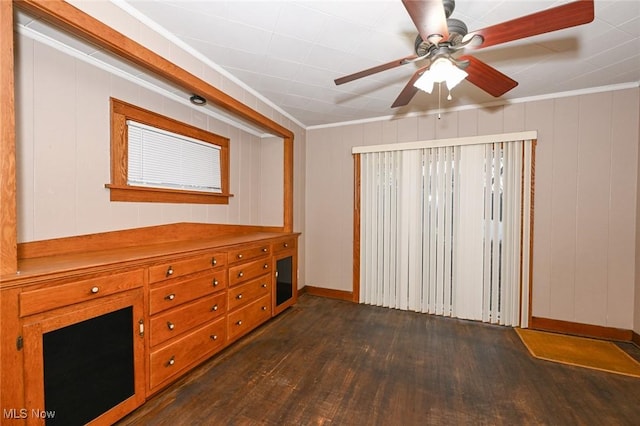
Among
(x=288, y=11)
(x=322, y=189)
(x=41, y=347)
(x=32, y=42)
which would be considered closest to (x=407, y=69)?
(x=288, y=11)

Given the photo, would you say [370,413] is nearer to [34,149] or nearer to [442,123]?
[34,149]

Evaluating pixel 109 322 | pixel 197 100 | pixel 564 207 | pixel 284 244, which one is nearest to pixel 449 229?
pixel 564 207

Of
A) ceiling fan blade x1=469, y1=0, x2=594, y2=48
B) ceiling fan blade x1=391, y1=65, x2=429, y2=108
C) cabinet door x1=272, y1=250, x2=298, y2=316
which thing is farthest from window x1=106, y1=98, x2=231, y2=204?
ceiling fan blade x1=469, y1=0, x2=594, y2=48

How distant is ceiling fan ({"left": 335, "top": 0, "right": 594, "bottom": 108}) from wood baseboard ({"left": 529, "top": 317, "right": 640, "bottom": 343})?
260cm

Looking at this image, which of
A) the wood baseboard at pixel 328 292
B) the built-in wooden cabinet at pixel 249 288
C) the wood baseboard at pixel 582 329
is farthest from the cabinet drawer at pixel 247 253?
the wood baseboard at pixel 582 329

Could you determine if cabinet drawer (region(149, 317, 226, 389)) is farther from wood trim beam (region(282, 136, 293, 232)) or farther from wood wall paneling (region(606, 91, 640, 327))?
wood wall paneling (region(606, 91, 640, 327))

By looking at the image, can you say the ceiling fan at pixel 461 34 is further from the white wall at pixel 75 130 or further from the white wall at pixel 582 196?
the white wall at pixel 582 196

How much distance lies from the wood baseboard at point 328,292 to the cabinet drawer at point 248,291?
3.66ft

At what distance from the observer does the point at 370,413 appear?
5.65 ft

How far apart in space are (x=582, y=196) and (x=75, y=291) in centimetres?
431

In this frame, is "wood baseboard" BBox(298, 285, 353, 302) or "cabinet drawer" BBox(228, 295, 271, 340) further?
"wood baseboard" BBox(298, 285, 353, 302)

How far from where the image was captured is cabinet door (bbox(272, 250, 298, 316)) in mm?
3189

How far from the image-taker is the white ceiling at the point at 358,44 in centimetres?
165

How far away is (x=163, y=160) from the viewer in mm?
2545
